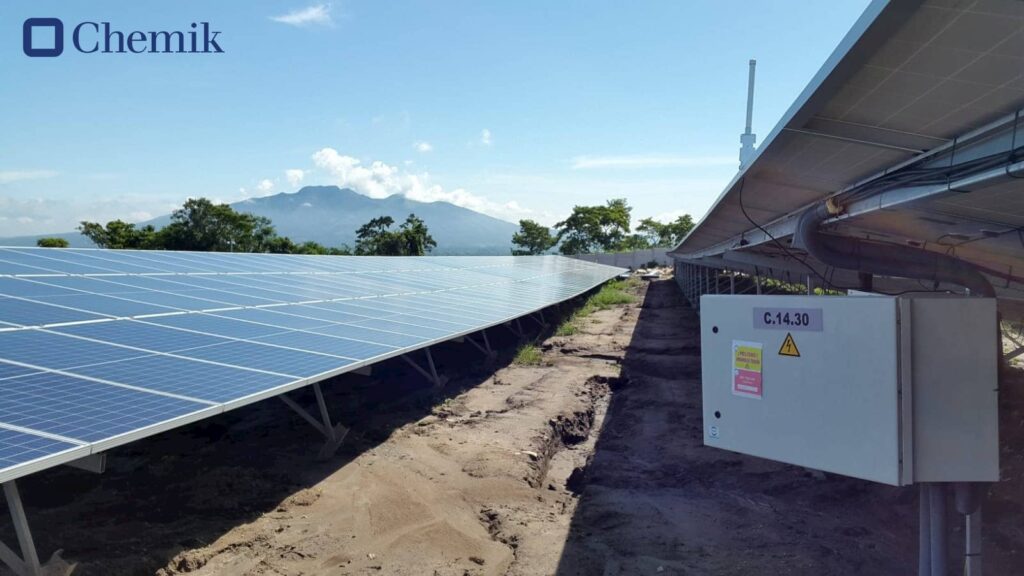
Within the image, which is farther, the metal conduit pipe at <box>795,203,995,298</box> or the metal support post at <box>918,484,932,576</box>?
the metal conduit pipe at <box>795,203,995,298</box>

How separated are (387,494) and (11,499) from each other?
3.58 metres

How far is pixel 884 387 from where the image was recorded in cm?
311

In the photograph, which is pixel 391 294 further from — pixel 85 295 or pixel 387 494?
pixel 387 494

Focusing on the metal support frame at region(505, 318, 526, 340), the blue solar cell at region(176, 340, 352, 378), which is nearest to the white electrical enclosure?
the blue solar cell at region(176, 340, 352, 378)

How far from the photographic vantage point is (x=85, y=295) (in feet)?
29.8

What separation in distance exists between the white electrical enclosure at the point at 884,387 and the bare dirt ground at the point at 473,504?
8.99 feet

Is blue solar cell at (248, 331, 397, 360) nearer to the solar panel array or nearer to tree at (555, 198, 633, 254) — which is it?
the solar panel array

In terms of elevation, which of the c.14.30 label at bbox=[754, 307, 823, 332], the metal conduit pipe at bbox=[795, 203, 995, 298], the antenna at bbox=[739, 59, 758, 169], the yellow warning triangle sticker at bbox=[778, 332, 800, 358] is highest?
→ the antenna at bbox=[739, 59, 758, 169]

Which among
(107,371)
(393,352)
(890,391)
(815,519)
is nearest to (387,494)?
(393,352)

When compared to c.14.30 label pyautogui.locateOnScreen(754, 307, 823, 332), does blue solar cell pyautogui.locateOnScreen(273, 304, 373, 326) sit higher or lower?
lower

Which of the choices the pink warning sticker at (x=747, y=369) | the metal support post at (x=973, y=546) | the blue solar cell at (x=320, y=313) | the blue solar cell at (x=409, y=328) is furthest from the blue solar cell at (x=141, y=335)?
the metal support post at (x=973, y=546)

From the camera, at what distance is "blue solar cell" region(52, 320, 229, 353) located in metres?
6.96

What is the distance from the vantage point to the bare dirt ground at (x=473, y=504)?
18.4 ft

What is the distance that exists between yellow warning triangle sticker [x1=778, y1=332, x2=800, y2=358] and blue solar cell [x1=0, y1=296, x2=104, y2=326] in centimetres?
783
